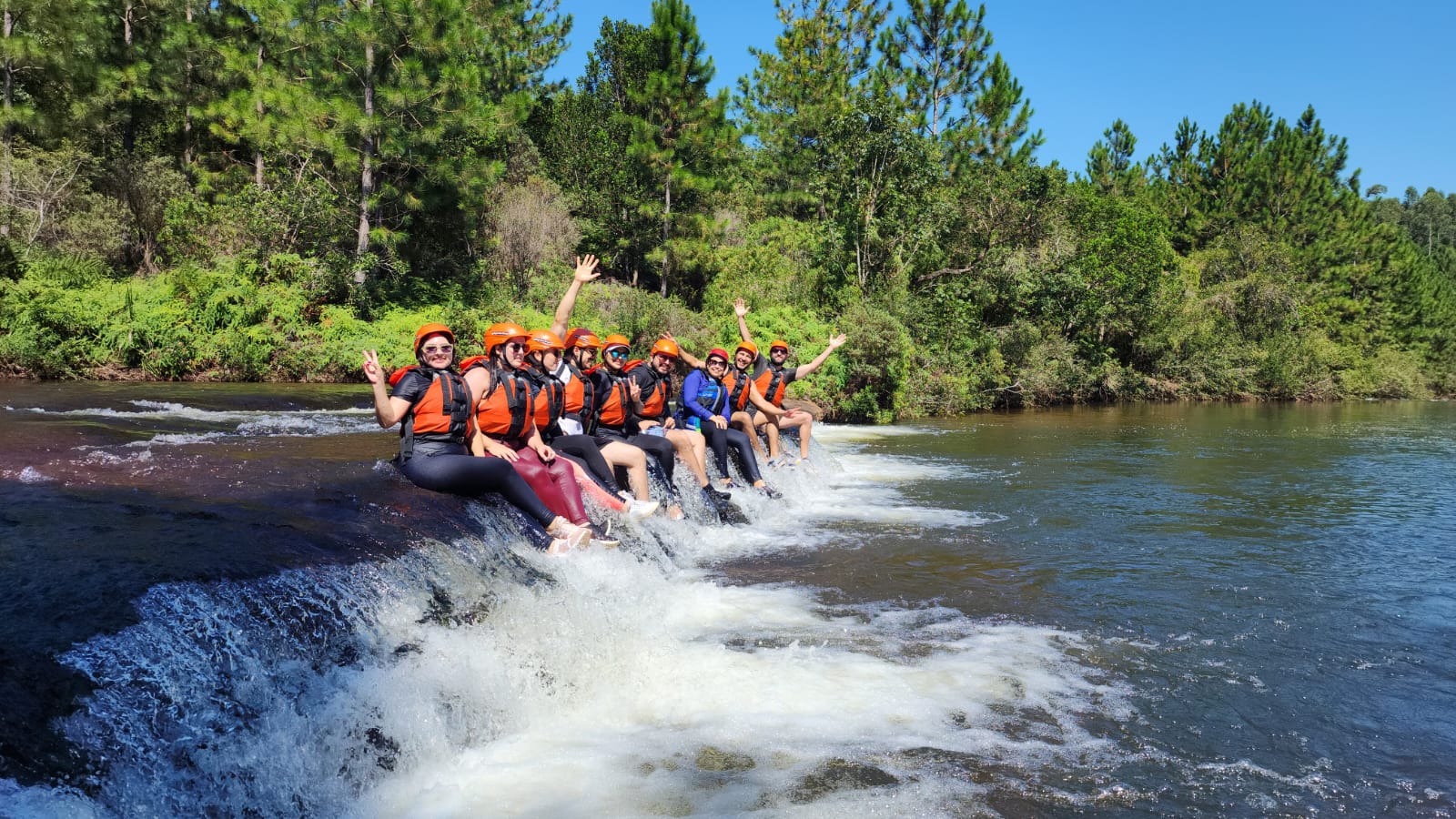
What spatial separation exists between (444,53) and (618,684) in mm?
22280

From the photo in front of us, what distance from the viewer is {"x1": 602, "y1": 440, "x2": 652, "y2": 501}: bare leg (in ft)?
28.0

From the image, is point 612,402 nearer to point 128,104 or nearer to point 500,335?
point 500,335

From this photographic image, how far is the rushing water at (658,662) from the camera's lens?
12.6 ft

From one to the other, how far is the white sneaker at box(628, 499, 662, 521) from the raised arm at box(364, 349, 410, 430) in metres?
2.22

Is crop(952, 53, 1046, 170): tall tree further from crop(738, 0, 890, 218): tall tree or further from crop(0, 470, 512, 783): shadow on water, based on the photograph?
crop(0, 470, 512, 783): shadow on water

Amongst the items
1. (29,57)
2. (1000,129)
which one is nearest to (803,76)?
(1000,129)

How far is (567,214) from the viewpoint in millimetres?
31844

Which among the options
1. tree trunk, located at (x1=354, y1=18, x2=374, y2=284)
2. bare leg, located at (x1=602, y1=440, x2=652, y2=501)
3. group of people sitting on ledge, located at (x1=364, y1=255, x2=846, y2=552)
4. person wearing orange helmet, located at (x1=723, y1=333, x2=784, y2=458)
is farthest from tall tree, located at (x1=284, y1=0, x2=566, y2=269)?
bare leg, located at (x1=602, y1=440, x2=652, y2=501)

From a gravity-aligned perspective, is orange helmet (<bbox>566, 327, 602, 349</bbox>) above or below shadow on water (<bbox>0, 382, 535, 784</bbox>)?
above

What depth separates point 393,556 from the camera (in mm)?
5395

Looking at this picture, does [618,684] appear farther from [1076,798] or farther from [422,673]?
[1076,798]

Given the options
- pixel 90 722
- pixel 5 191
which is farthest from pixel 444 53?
pixel 90 722

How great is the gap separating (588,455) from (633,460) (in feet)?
1.51

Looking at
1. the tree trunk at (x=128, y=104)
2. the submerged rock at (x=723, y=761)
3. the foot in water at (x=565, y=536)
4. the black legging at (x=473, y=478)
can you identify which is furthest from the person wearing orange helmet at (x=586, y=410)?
the tree trunk at (x=128, y=104)
